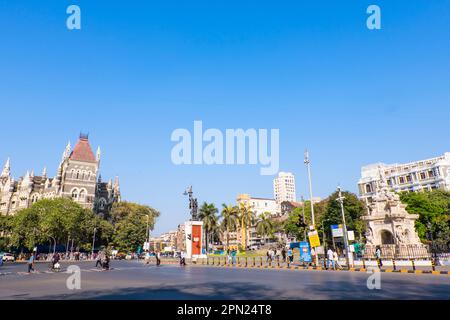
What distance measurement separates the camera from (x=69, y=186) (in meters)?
87.4

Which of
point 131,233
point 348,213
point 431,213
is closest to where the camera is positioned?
point 431,213

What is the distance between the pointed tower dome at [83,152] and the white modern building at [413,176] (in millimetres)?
78068

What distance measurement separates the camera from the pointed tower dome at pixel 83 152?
304 ft

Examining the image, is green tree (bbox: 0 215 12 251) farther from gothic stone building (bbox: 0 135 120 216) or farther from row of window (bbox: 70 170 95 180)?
row of window (bbox: 70 170 95 180)

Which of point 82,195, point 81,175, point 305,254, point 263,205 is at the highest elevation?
point 263,205

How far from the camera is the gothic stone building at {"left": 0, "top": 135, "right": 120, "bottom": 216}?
290ft

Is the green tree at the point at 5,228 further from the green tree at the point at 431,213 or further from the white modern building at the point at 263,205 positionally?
the white modern building at the point at 263,205

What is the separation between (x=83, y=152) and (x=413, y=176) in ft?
305

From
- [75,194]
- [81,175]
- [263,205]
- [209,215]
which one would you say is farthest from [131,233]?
[263,205]

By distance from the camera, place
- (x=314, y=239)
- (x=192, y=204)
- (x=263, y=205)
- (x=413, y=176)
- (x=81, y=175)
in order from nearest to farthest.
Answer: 1. (x=314, y=239)
2. (x=192, y=204)
3. (x=413, y=176)
4. (x=81, y=175)
5. (x=263, y=205)

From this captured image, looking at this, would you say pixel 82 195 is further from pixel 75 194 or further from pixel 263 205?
pixel 263 205

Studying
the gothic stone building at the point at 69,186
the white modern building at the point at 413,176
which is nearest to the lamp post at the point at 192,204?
the white modern building at the point at 413,176
